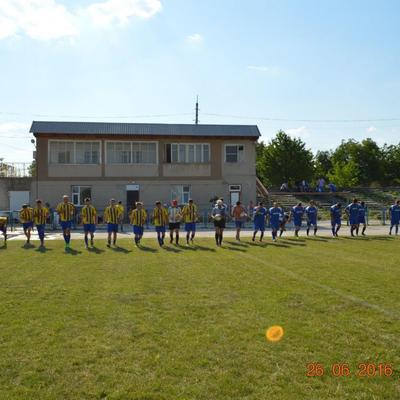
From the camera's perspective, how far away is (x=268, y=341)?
19.2 ft

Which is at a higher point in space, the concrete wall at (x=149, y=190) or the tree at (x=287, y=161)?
the tree at (x=287, y=161)

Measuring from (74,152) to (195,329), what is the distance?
30.2 metres

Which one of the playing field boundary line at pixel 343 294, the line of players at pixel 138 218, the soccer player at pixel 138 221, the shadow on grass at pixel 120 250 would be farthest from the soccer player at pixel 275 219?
the playing field boundary line at pixel 343 294

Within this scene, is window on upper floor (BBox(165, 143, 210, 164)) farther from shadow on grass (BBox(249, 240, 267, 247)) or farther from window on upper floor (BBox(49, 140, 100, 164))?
shadow on grass (BBox(249, 240, 267, 247))

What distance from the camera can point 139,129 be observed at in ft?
117

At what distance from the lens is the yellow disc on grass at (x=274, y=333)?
19.5 ft

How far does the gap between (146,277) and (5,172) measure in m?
34.4

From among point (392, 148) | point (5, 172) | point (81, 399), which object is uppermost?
point (392, 148)

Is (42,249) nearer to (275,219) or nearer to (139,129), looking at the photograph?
(275,219)

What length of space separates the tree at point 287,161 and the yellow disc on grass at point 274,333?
Result: 5570 centimetres

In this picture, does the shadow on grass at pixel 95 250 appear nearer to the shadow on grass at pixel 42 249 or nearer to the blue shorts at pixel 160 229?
the shadow on grass at pixel 42 249

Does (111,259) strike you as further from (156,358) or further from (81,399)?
(81,399)

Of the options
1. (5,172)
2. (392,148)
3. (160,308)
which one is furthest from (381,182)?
(160,308)

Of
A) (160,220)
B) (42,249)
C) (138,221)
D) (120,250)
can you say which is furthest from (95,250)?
(160,220)
